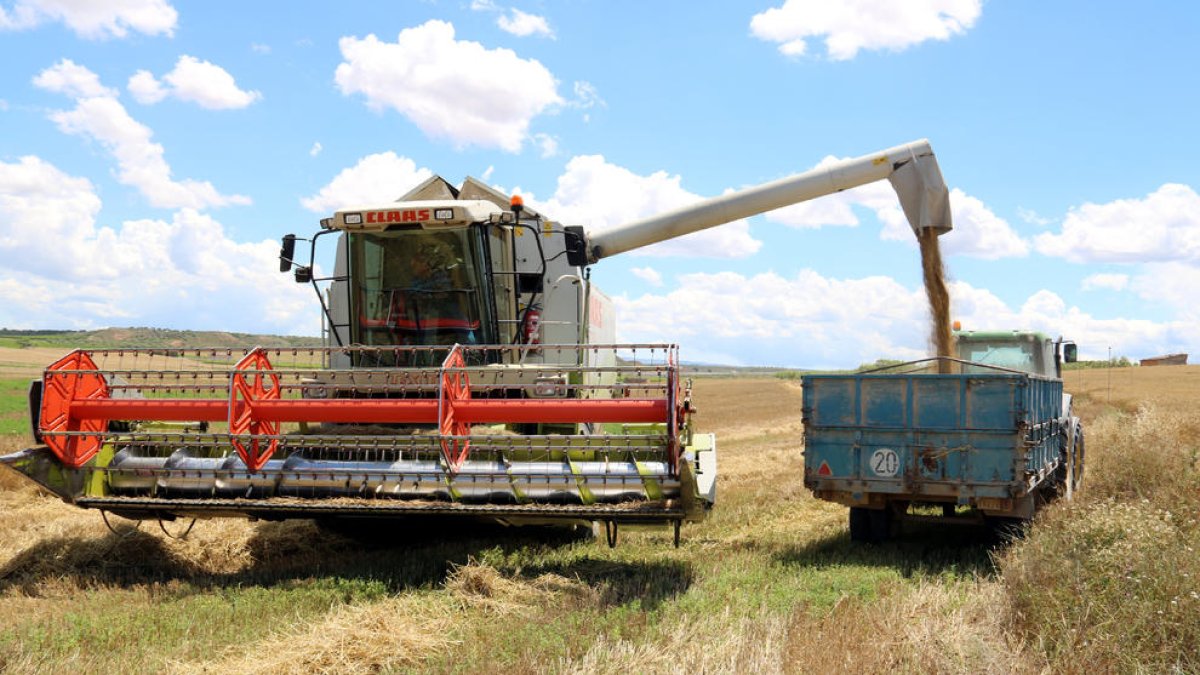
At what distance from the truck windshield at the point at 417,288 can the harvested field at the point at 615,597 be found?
66.4 inches

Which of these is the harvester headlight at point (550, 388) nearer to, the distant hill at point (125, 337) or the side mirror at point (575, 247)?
the side mirror at point (575, 247)

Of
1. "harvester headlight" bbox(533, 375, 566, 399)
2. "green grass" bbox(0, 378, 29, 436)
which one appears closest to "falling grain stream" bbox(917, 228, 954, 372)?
"harvester headlight" bbox(533, 375, 566, 399)

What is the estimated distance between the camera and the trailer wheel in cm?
766

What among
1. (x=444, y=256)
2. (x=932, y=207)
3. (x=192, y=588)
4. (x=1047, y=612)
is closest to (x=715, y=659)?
(x=1047, y=612)

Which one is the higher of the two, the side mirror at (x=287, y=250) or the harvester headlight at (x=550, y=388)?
the side mirror at (x=287, y=250)

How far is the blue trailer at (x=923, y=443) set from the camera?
22.1 ft

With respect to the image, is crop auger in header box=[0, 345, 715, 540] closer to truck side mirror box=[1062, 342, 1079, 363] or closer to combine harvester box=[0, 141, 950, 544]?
combine harvester box=[0, 141, 950, 544]

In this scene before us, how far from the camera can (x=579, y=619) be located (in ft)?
16.7

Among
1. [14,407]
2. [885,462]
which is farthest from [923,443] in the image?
[14,407]

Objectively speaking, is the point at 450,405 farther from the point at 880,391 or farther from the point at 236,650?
the point at 880,391

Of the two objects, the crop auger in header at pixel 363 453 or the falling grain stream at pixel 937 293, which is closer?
the crop auger in header at pixel 363 453

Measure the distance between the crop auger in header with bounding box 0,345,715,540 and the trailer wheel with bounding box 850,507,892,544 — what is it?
166cm

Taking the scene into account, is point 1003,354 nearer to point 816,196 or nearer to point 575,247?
point 816,196

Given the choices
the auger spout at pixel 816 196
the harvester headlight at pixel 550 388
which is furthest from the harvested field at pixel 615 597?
the auger spout at pixel 816 196
